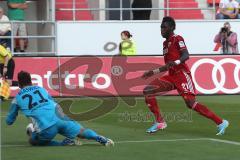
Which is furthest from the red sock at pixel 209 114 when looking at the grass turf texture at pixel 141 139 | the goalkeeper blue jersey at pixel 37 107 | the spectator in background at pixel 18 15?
the spectator in background at pixel 18 15

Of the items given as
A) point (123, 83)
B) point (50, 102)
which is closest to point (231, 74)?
point (123, 83)

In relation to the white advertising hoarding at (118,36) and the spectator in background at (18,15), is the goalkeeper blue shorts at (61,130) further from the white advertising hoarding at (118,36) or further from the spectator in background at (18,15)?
the white advertising hoarding at (118,36)

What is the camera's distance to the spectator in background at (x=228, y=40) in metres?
29.4

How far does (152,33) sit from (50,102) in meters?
17.7

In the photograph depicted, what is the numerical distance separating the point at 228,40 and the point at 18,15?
7.57 metres

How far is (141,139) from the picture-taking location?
14.1 m

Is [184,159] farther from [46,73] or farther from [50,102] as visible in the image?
[46,73]

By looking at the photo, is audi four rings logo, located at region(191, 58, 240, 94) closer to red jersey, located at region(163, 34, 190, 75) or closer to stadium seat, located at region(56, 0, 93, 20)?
stadium seat, located at region(56, 0, 93, 20)

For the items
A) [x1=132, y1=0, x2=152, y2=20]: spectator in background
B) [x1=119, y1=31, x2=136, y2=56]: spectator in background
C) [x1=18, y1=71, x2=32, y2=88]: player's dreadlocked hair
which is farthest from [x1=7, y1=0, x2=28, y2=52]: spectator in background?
[x1=18, y1=71, x2=32, y2=88]: player's dreadlocked hair

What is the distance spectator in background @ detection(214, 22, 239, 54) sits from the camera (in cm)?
2944

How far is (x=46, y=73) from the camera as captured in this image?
83.0 ft

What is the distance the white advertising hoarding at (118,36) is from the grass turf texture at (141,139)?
8.46 m

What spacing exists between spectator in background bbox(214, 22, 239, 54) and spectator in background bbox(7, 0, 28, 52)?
7.07 meters

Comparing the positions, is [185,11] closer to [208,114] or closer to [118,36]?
[118,36]
